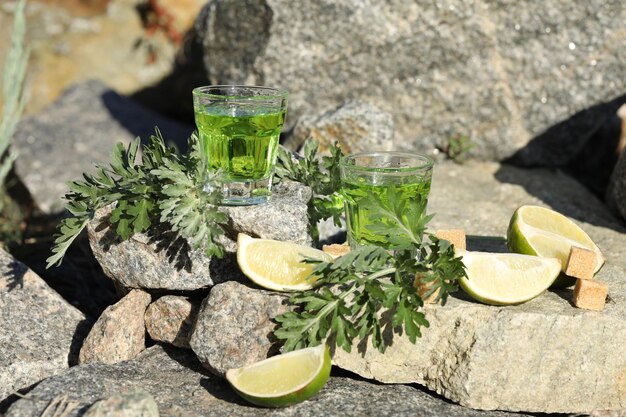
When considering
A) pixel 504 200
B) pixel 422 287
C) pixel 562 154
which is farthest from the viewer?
pixel 562 154

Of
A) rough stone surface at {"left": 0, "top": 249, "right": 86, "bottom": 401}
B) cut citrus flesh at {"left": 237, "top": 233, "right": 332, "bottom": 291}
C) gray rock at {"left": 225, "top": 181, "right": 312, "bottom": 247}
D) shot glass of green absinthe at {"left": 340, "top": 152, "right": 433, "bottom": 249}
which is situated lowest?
rough stone surface at {"left": 0, "top": 249, "right": 86, "bottom": 401}

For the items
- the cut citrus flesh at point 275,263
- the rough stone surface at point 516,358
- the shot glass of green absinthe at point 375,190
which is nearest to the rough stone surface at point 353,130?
the shot glass of green absinthe at point 375,190

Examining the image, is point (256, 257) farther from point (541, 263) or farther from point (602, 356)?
point (602, 356)

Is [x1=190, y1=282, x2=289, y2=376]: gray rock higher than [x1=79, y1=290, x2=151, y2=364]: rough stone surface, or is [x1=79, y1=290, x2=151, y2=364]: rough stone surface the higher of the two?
[x1=190, y1=282, x2=289, y2=376]: gray rock

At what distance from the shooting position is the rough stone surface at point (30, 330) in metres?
4.32

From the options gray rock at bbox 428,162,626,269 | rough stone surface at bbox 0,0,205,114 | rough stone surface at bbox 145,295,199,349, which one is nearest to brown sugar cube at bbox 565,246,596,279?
gray rock at bbox 428,162,626,269

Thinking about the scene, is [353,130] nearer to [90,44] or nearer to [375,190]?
[375,190]

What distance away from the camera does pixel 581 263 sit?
13.2 feet

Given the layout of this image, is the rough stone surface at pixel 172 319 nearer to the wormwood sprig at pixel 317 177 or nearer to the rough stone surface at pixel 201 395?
the rough stone surface at pixel 201 395

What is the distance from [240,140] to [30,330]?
1654 mm

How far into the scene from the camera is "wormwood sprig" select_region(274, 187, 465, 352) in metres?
3.71

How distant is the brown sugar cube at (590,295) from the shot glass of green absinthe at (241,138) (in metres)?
1.65

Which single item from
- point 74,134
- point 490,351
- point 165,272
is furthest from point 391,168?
point 74,134

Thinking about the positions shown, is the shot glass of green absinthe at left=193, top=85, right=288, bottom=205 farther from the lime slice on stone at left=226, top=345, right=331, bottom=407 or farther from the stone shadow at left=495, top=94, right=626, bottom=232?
the stone shadow at left=495, top=94, right=626, bottom=232
